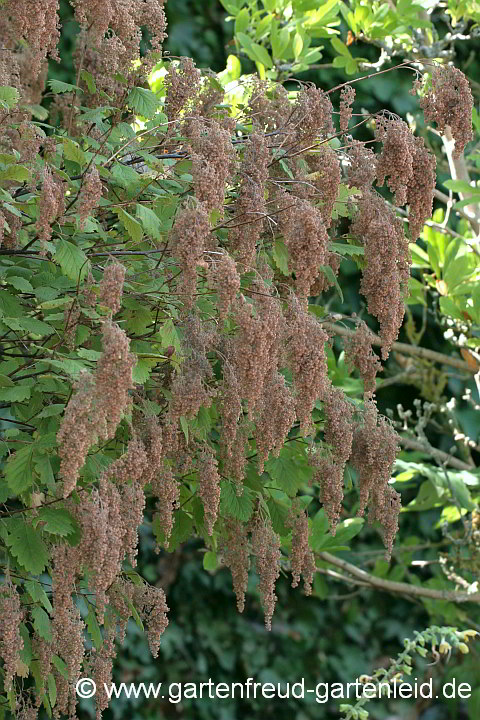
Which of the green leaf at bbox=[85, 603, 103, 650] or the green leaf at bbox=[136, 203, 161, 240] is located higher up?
the green leaf at bbox=[136, 203, 161, 240]

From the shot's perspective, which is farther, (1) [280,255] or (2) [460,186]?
(2) [460,186]

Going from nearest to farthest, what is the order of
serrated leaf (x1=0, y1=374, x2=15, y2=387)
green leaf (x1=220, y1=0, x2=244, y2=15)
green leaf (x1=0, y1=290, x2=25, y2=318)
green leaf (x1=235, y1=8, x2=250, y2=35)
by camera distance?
serrated leaf (x1=0, y1=374, x2=15, y2=387)
green leaf (x1=0, y1=290, x2=25, y2=318)
green leaf (x1=235, y1=8, x2=250, y2=35)
green leaf (x1=220, y1=0, x2=244, y2=15)

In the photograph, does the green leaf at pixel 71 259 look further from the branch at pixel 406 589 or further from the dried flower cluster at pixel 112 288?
the branch at pixel 406 589

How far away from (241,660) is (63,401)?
322 centimetres

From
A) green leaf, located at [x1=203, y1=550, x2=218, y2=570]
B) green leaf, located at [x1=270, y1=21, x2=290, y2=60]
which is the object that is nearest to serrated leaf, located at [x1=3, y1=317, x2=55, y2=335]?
green leaf, located at [x1=203, y1=550, x2=218, y2=570]

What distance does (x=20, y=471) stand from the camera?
2.05 meters

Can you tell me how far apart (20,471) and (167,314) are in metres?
0.43

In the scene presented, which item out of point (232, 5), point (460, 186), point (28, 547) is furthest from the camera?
point (232, 5)

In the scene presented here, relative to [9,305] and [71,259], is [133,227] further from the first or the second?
[9,305]

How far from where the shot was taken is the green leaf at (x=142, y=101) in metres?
2.35

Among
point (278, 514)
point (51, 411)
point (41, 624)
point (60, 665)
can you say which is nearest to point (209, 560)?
point (278, 514)

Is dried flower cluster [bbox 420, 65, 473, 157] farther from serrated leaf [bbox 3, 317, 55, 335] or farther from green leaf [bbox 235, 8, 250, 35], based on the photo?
green leaf [bbox 235, 8, 250, 35]

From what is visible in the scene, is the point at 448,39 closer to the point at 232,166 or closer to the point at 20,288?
the point at 232,166

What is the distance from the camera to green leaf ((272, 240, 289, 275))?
228 cm
